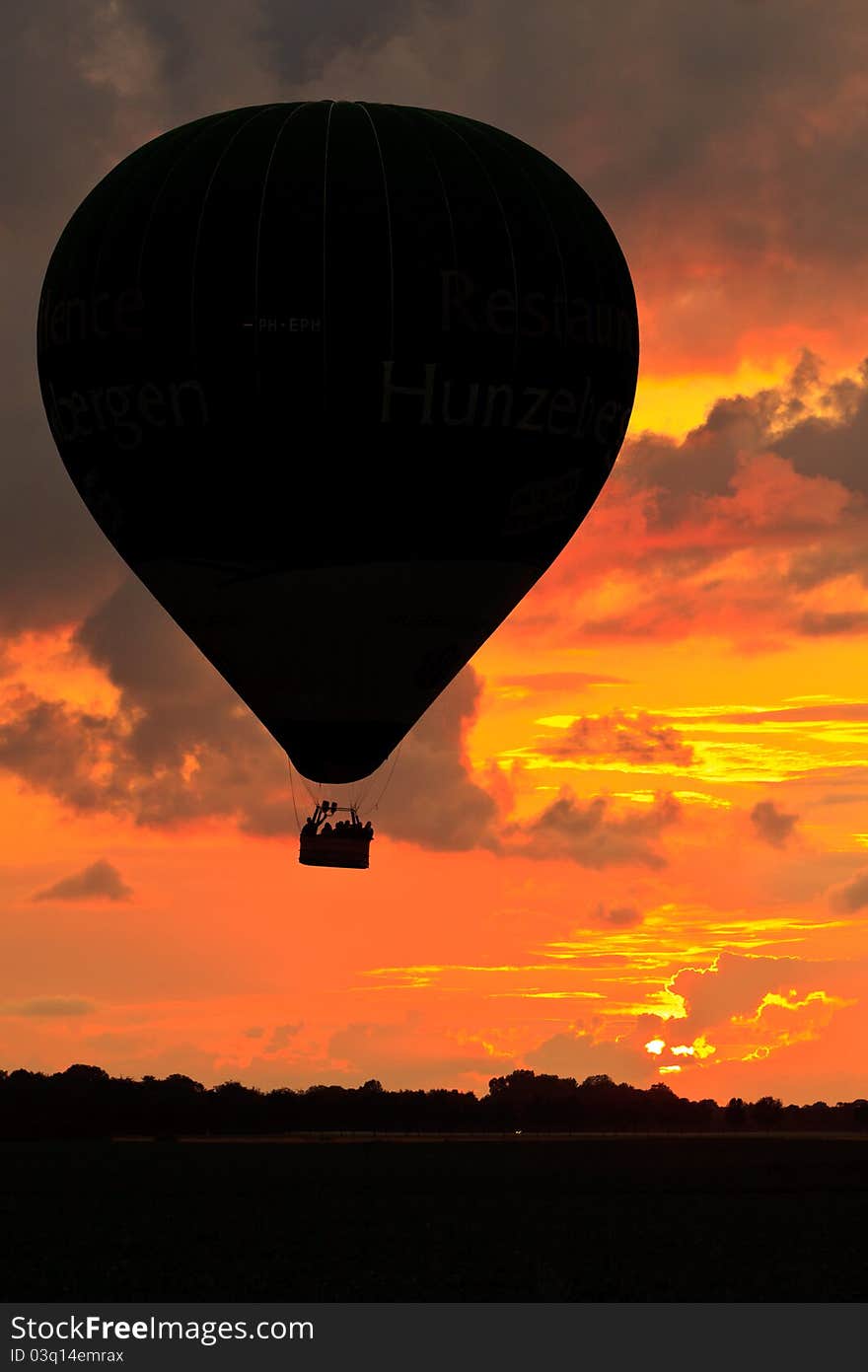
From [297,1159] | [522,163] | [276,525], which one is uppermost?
[522,163]

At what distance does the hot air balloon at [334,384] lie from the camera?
49250mm

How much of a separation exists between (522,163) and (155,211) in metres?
7.83

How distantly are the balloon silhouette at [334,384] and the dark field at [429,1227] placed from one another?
10.9 m

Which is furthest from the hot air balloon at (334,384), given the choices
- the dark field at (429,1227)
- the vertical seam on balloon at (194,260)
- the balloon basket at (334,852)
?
the dark field at (429,1227)

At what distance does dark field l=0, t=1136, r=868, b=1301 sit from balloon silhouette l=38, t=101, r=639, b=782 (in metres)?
10.9

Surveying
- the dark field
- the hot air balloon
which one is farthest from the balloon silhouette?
the dark field

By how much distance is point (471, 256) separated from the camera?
49.7m

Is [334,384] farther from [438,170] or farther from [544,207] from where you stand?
[544,207]

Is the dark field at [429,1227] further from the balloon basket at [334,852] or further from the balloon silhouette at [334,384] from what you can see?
the balloon silhouette at [334,384]

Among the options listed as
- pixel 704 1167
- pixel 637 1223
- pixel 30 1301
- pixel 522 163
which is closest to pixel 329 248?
pixel 522 163
